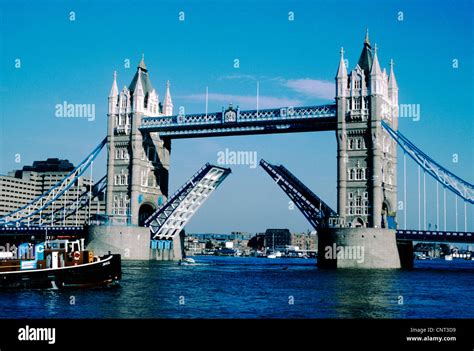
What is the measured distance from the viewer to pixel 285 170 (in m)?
81.8

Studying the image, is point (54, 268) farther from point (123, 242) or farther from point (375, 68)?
point (375, 68)

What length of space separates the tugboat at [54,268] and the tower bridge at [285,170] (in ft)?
117

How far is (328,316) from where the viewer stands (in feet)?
111

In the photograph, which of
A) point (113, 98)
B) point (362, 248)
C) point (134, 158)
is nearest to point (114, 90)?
point (113, 98)

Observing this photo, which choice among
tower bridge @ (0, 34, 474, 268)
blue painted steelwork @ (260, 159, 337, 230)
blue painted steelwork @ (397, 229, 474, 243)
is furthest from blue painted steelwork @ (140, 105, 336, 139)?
blue painted steelwork @ (397, 229, 474, 243)

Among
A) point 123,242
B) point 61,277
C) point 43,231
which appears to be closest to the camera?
point 61,277

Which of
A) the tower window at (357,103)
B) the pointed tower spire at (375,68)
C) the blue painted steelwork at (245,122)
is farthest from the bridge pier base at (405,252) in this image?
the pointed tower spire at (375,68)

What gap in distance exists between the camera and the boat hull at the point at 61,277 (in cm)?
4400

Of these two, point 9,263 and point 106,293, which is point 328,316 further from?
point 9,263

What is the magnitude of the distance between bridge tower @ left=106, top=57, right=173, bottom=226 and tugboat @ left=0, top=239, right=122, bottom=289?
4926cm

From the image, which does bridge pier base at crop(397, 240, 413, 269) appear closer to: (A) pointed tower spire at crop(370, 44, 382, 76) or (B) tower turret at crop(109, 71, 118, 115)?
(A) pointed tower spire at crop(370, 44, 382, 76)

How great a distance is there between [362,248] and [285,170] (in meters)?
13.0
